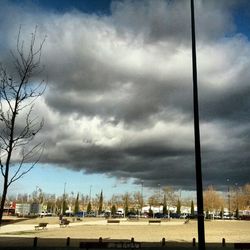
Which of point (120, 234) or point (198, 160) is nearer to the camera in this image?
point (198, 160)

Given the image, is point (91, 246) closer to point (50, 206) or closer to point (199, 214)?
point (199, 214)

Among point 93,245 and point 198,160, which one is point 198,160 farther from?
point 93,245

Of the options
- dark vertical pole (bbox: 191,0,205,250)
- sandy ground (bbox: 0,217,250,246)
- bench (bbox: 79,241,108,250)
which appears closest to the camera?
dark vertical pole (bbox: 191,0,205,250)

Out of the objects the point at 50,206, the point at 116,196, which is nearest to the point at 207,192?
the point at 116,196

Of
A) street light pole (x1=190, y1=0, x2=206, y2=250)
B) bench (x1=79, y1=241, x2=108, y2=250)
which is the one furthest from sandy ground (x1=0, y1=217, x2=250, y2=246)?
street light pole (x1=190, y1=0, x2=206, y2=250)

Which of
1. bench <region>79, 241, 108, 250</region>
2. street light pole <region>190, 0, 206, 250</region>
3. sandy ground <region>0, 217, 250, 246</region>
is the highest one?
street light pole <region>190, 0, 206, 250</region>

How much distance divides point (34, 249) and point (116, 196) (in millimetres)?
175955

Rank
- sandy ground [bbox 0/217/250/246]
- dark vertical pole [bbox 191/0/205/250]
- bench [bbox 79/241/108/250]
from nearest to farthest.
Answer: dark vertical pole [bbox 191/0/205/250]
bench [bbox 79/241/108/250]
sandy ground [bbox 0/217/250/246]

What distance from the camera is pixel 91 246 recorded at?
70.6 ft

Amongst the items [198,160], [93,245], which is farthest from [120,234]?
[198,160]

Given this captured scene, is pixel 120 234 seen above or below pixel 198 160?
below

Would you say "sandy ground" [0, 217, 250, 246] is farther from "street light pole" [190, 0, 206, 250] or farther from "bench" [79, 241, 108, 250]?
"street light pole" [190, 0, 206, 250]

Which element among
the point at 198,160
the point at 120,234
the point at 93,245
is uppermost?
the point at 198,160

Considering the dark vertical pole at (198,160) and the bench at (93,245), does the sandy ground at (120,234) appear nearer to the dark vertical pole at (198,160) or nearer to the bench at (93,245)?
the bench at (93,245)
